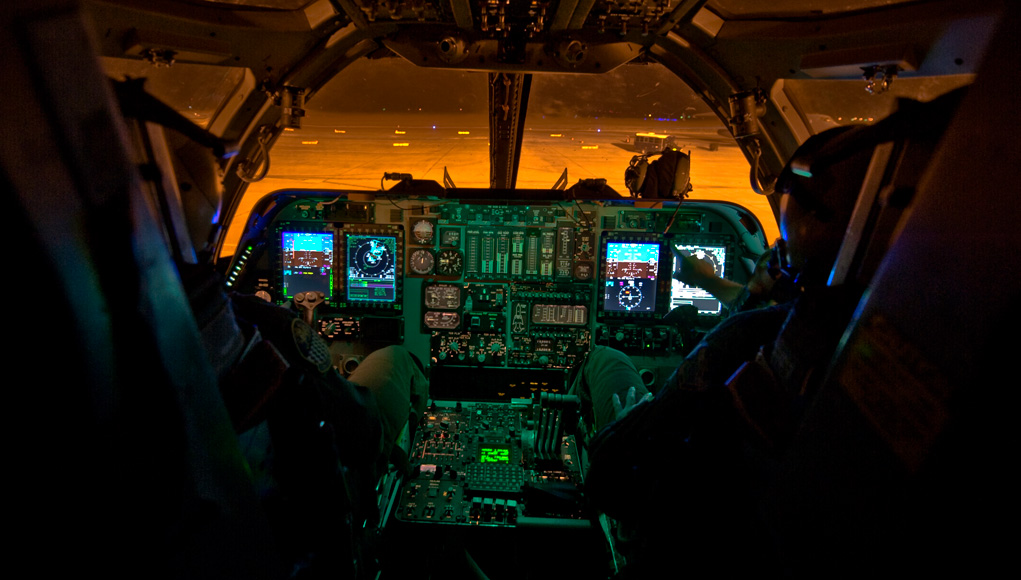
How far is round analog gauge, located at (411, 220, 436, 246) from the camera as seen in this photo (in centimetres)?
316

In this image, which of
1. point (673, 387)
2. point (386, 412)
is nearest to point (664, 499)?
point (673, 387)

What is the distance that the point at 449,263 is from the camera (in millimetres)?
3199

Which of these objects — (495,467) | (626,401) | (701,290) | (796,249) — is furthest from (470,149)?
(796,249)

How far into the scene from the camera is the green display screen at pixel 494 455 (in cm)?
268

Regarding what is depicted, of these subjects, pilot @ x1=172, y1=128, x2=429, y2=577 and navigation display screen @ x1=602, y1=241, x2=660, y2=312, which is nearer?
pilot @ x1=172, y1=128, x2=429, y2=577

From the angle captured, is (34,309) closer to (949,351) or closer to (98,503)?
(98,503)

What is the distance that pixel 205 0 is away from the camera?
1.98 meters

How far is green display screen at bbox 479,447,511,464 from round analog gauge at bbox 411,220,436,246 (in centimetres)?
135

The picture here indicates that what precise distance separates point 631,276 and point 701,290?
18.5 inches

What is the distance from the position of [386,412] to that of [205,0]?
1.85m

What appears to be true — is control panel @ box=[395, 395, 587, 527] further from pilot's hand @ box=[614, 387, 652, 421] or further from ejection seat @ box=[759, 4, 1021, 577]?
ejection seat @ box=[759, 4, 1021, 577]

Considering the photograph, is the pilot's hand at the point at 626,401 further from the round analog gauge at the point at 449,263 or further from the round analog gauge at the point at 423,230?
the round analog gauge at the point at 423,230

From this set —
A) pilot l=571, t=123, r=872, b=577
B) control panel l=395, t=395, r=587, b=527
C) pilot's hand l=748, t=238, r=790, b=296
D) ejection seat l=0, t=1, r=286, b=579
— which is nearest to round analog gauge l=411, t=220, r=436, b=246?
control panel l=395, t=395, r=587, b=527

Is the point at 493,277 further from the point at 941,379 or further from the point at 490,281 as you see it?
the point at 941,379
